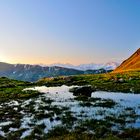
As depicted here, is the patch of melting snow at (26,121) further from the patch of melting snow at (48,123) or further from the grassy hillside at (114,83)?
the grassy hillside at (114,83)

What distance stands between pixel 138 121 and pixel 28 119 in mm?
12170

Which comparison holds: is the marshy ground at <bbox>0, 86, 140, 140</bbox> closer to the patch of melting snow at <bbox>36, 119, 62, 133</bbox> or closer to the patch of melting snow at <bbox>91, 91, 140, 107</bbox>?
the patch of melting snow at <bbox>36, 119, 62, 133</bbox>

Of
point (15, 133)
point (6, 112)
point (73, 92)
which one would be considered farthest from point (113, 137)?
point (73, 92)

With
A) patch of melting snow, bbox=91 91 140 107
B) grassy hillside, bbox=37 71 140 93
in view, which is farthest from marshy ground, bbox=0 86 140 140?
grassy hillside, bbox=37 71 140 93

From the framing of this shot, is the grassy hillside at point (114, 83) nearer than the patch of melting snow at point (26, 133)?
No

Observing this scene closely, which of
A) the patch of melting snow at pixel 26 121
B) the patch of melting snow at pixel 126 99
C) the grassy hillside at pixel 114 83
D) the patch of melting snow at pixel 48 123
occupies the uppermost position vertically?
the grassy hillside at pixel 114 83

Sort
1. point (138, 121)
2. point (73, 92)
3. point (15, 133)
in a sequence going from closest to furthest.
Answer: point (15, 133)
point (138, 121)
point (73, 92)

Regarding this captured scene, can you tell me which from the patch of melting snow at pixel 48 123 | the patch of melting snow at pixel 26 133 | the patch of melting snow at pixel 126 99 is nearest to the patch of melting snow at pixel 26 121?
the patch of melting snow at pixel 48 123

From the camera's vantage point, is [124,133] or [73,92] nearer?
[124,133]

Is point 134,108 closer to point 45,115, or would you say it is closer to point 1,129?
point 45,115

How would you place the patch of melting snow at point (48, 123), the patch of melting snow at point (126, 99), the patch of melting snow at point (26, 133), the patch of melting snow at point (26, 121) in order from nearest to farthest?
the patch of melting snow at point (26, 133)
the patch of melting snow at point (48, 123)
the patch of melting snow at point (26, 121)
the patch of melting snow at point (126, 99)

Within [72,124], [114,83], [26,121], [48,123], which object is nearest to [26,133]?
[48,123]

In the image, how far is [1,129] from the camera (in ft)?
102

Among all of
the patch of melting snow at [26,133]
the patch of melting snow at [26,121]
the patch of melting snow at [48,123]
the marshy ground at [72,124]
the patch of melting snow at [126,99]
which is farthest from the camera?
the patch of melting snow at [126,99]
